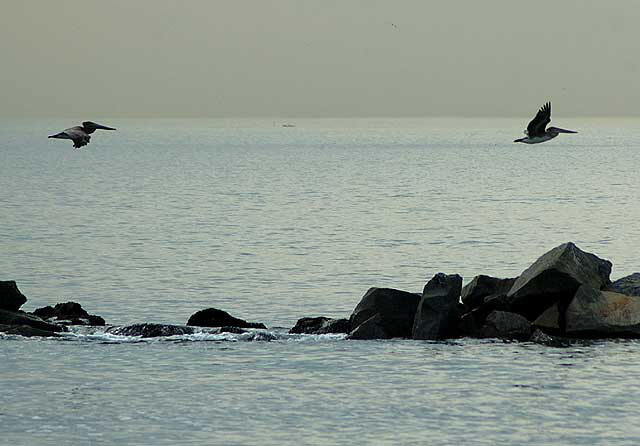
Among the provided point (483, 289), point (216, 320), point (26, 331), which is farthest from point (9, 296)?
point (483, 289)

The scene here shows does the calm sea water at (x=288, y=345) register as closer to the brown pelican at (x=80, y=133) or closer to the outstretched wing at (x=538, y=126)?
the brown pelican at (x=80, y=133)

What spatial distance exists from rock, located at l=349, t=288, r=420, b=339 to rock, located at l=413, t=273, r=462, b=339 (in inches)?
17.7

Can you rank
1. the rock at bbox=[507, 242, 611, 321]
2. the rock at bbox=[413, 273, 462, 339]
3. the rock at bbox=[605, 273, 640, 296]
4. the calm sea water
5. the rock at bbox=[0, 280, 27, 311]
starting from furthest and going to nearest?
the rock at bbox=[0, 280, 27, 311] < the rock at bbox=[605, 273, 640, 296] < the rock at bbox=[413, 273, 462, 339] < the rock at bbox=[507, 242, 611, 321] < the calm sea water

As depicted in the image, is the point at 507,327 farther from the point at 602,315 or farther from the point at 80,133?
the point at 80,133

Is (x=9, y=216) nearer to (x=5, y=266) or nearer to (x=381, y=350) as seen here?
(x=5, y=266)

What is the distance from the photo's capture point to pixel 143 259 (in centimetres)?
6134

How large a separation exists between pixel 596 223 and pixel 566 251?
4944 cm

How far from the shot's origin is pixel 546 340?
116ft

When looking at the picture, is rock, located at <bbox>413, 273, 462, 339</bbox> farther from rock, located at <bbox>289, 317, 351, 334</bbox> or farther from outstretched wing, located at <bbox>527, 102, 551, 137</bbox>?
outstretched wing, located at <bbox>527, 102, 551, 137</bbox>

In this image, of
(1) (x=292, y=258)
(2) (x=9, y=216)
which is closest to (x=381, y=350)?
(1) (x=292, y=258)

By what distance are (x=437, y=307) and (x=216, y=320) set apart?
6574 mm

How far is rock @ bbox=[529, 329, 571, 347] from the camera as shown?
34938 mm

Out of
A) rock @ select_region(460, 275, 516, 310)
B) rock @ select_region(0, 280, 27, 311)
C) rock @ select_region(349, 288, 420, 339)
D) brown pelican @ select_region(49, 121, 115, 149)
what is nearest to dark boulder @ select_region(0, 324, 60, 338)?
rock @ select_region(0, 280, 27, 311)

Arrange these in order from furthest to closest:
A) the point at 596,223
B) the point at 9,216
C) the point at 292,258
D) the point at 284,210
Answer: the point at 284,210
the point at 9,216
the point at 596,223
the point at 292,258
